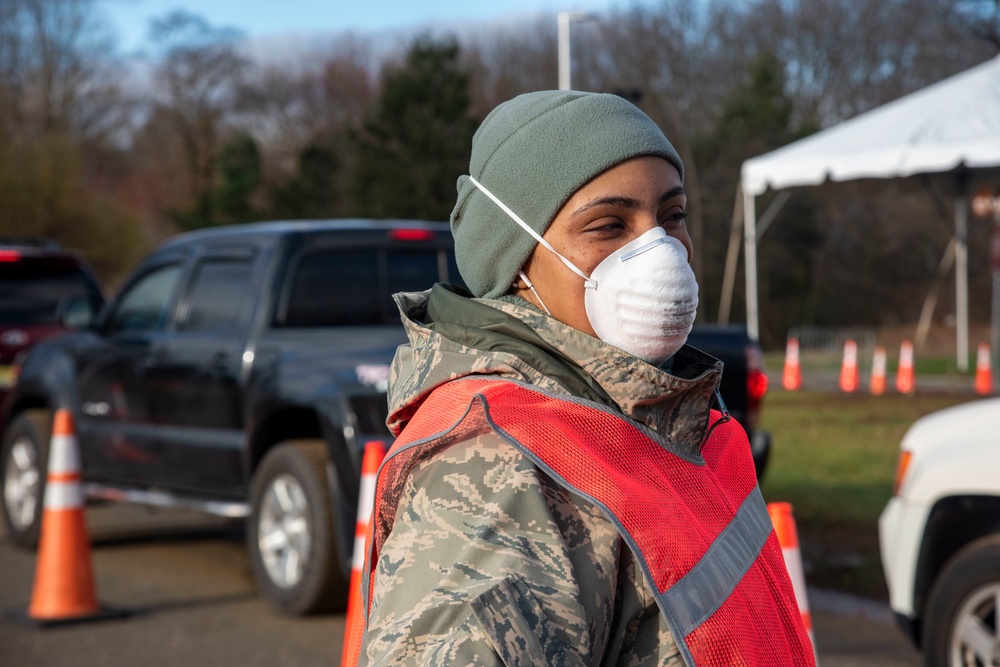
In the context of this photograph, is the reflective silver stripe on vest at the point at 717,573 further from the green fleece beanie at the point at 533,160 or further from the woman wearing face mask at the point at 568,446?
the green fleece beanie at the point at 533,160

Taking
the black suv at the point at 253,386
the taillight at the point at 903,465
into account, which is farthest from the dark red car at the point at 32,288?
the taillight at the point at 903,465

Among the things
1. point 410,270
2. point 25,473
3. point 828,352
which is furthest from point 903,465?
point 828,352

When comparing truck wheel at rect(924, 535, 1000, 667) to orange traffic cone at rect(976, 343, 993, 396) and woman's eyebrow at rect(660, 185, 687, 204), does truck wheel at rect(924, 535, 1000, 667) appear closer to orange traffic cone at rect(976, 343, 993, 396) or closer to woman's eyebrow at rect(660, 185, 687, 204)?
woman's eyebrow at rect(660, 185, 687, 204)

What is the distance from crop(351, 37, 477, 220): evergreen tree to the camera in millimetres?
Result: 38469

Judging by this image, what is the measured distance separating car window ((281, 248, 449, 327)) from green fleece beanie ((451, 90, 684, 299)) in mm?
5232

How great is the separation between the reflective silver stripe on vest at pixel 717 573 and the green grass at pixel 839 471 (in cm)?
545

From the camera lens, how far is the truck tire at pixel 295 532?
613 cm

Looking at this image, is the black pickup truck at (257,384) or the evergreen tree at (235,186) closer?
the black pickup truck at (257,384)

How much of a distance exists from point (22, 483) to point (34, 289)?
4.24 meters

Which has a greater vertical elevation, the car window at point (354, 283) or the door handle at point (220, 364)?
the car window at point (354, 283)

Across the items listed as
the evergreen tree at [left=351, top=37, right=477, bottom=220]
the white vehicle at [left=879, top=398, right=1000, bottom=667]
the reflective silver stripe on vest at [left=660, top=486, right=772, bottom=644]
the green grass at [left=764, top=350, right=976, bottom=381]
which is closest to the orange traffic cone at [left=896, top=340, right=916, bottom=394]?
the green grass at [left=764, top=350, right=976, bottom=381]

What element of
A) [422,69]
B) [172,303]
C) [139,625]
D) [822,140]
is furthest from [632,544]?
[422,69]

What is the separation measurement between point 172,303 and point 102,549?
1891mm

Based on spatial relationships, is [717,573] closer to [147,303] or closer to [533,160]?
[533,160]
